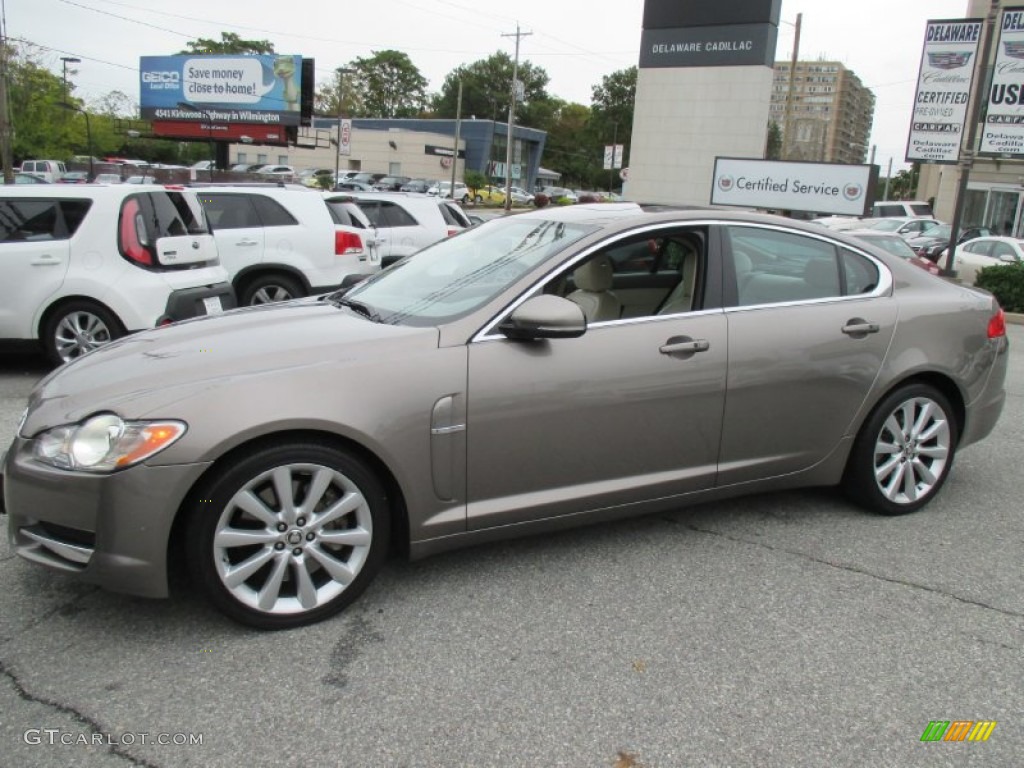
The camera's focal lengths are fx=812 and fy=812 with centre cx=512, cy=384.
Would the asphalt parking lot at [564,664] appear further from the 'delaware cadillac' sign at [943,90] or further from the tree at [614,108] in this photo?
the tree at [614,108]

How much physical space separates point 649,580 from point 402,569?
1.05 meters

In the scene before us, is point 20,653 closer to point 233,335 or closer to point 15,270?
point 233,335

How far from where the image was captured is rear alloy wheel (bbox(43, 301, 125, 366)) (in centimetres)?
682

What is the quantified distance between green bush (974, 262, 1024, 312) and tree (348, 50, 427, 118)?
102659 mm

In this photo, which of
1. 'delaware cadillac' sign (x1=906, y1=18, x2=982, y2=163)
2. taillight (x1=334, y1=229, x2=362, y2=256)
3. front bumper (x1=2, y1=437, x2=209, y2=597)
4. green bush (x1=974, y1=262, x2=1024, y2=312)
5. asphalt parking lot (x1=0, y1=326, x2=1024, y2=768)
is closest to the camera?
asphalt parking lot (x1=0, y1=326, x2=1024, y2=768)

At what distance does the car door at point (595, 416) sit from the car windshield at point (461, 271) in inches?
8.3

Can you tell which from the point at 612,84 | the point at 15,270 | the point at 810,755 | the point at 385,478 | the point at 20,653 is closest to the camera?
the point at 810,755

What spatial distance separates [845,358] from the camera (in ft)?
12.8

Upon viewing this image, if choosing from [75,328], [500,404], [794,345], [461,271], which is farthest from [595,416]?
[75,328]

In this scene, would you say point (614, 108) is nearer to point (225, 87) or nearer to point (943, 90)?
point (225, 87)

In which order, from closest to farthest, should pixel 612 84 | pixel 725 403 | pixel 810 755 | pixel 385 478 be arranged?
pixel 810 755 < pixel 385 478 < pixel 725 403 < pixel 612 84

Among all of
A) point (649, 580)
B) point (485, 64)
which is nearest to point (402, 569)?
point (649, 580)

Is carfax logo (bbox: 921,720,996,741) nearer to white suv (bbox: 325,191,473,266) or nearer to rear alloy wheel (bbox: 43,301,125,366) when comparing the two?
rear alloy wheel (bbox: 43,301,125,366)

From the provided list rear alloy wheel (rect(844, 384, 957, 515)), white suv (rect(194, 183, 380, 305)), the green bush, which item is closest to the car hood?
rear alloy wheel (rect(844, 384, 957, 515))
